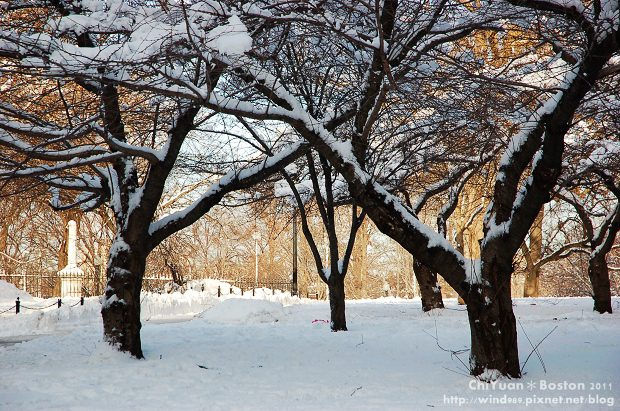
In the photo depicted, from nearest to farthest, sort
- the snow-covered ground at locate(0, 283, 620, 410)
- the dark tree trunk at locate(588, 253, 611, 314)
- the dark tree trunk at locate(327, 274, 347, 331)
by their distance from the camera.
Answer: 1. the snow-covered ground at locate(0, 283, 620, 410)
2. the dark tree trunk at locate(327, 274, 347, 331)
3. the dark tree trunk at locate(588, 253, 611, 314)

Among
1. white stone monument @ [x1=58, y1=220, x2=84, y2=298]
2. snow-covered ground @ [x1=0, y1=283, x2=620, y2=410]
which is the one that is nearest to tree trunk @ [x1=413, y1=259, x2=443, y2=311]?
snow-covered ground @ [x1=0, y1=283, x2=620, y2=410]

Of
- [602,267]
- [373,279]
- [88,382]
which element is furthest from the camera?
[373,279]

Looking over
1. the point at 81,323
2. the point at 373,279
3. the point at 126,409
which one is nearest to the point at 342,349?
the point at 126,409

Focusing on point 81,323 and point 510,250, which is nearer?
point 510,250

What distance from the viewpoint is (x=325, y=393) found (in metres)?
5.83

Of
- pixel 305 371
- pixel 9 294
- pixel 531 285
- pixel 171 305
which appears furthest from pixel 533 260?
pixel 9 294

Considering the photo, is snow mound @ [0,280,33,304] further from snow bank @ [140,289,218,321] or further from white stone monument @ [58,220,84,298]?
snow bank @ [140,289,218,321]

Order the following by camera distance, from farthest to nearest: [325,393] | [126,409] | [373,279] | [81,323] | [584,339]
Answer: [373,279]
[81,323]
[584,339]
[325,393]
[126,409]

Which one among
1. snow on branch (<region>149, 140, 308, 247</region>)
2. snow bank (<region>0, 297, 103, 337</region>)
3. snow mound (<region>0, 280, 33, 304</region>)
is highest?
snow on branch (<region>149, 140, 308, 247</region>)

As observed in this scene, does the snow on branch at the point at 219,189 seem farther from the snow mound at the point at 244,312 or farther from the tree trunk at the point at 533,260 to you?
the tree trunk at the point at 533,260

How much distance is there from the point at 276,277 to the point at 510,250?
43694 millimetres

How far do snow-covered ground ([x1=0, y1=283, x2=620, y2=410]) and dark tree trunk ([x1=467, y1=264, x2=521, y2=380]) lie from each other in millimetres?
205

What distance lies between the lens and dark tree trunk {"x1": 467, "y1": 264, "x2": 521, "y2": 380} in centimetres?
596

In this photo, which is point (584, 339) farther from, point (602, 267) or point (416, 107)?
point (602, 267)
